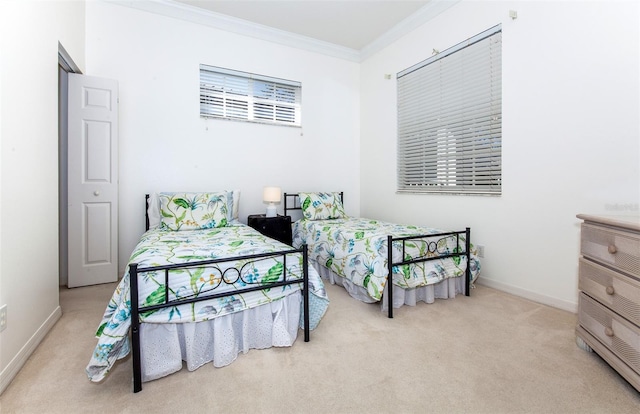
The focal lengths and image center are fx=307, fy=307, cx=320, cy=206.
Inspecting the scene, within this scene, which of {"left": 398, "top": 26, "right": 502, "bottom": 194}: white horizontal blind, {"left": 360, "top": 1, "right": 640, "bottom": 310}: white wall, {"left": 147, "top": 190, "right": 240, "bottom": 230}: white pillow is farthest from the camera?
{"left": 147, "top": 190, "right": 240, "bottom": 230}: white pillow

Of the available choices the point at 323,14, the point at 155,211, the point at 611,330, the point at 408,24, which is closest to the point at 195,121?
the point at 155,211

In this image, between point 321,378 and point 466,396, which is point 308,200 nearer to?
point 321,378

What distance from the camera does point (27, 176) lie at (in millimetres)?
1864

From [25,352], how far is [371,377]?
1968 mm

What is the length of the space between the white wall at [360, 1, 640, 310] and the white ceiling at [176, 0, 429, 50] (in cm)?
69

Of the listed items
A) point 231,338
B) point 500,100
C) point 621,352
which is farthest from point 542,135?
point 231,338

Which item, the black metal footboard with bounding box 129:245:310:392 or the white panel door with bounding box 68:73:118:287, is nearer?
the black metal footboard with bounding box 129:245:310:392

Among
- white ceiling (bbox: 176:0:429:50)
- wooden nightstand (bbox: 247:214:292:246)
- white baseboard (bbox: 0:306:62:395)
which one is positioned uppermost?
white ceiling (bbox: 176:0:429:50)

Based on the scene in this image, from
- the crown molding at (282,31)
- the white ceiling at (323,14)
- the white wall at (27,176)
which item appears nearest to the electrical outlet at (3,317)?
the white wall at (27,176)

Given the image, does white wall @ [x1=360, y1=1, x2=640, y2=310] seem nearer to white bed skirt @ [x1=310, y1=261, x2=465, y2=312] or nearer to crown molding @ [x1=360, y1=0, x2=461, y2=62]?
crown molding @ [x1=360, y1=0, x2=461, y2=62]

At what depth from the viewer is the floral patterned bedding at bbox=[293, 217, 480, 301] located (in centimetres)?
246

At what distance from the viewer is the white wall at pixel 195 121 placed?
3447mm

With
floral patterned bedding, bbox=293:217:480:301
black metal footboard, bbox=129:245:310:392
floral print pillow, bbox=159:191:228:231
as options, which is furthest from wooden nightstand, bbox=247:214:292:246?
black metal footboard, bbox=129:245:310:392

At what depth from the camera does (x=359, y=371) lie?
167 centimetres
